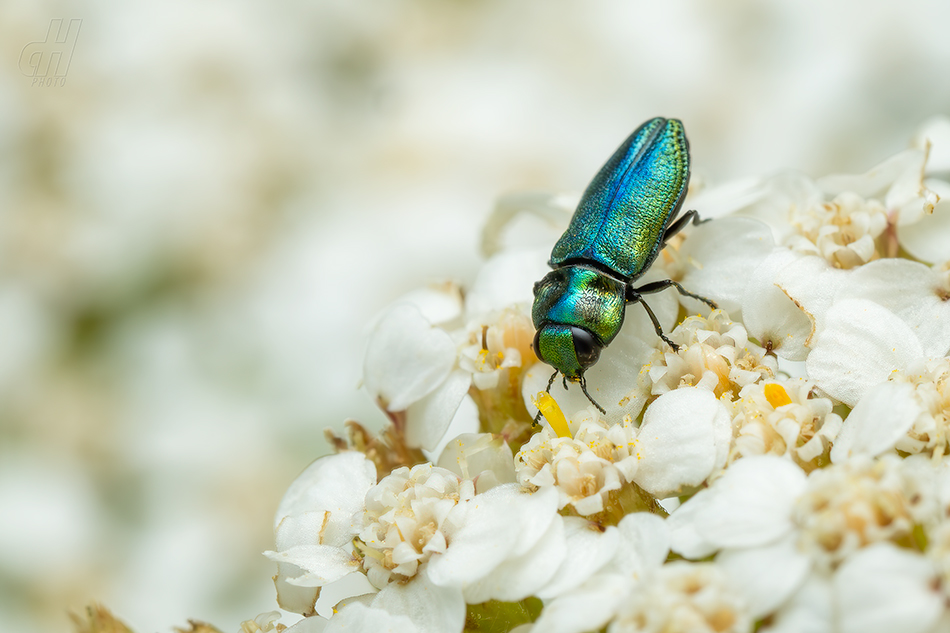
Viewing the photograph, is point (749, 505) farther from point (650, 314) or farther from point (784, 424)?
point (650, 314)

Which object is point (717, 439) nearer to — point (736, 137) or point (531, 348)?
point (531, 348)

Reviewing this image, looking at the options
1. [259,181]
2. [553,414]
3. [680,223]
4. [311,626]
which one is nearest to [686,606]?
[553,414]

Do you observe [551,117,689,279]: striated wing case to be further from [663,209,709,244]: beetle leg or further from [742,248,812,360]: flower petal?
[742,248,812,360]: flower petal

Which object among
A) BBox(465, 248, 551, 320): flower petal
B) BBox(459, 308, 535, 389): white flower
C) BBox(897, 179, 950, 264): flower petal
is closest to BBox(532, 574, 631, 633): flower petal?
BBox(459, 308, 535, 389): white flower

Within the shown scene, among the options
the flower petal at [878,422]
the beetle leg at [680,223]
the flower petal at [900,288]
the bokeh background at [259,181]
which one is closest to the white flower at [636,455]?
the flower petal at [878,422]

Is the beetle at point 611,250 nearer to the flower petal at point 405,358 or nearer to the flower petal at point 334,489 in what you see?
the flower petal at point 405,358

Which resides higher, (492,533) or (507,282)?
(507,282)

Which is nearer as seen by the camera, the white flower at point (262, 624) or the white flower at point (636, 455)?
the white flower at point (636, 455)
